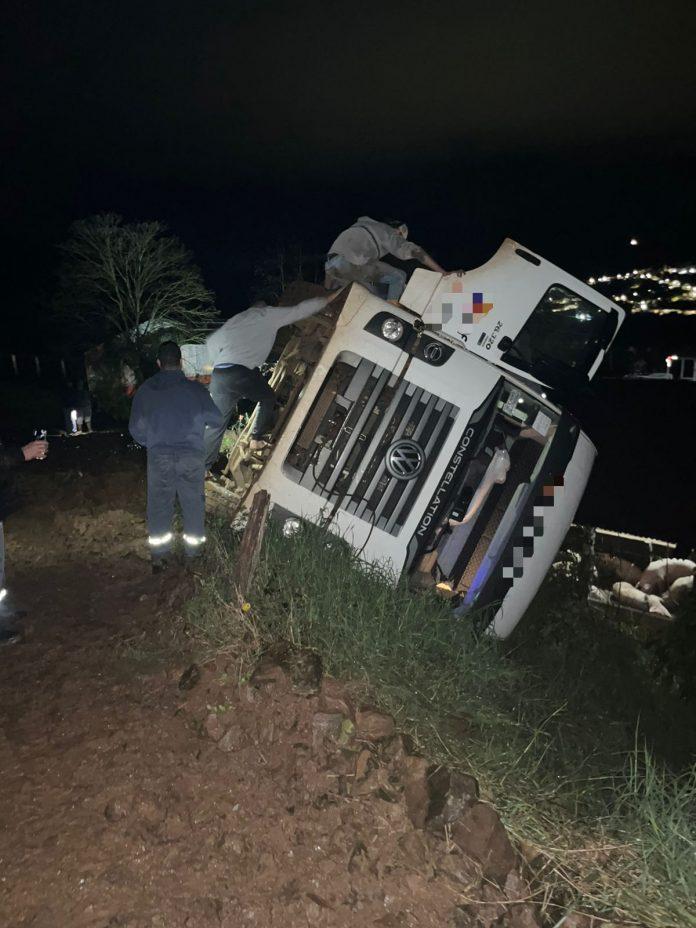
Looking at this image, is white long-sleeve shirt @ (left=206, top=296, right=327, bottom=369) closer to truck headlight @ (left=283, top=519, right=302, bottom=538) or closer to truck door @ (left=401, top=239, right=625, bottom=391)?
truck door @ (left=401, top=239, right=625, bottom=391)

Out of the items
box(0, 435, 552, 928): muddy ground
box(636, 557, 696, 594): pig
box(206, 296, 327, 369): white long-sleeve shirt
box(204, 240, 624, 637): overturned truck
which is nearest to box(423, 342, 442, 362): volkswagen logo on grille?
box(204, 240, 624, 637): overturned truck

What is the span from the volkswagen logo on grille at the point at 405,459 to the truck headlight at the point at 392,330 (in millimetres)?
690

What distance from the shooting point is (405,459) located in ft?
15.0

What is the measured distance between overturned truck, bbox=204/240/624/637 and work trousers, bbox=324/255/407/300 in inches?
27.7

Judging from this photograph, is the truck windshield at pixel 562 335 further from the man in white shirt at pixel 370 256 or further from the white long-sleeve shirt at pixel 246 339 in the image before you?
the white long-sleeve shirt at pixel 246 339

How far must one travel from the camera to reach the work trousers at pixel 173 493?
490cm

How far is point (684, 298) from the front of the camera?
40.8 m

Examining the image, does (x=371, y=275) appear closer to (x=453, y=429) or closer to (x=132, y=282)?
(x=453, y=429)

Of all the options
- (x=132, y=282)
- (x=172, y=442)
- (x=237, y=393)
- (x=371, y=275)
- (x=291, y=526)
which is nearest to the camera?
(x=291, y=526)

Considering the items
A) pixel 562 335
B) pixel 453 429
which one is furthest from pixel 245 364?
pixel 562 335

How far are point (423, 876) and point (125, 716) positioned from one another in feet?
4.74

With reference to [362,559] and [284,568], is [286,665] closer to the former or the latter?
[284,568]

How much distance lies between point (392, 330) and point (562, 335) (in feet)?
5.56

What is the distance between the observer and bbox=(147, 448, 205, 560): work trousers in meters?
4.90
